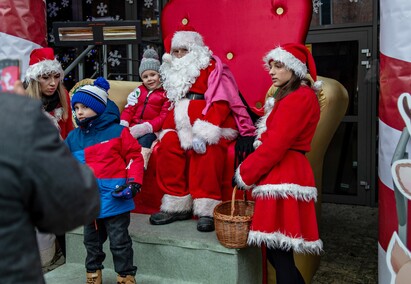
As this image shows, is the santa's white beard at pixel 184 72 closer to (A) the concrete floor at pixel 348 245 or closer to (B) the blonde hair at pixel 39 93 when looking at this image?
(B) the blonde hair at pixel 39 93

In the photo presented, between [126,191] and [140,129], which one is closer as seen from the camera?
[126,191]

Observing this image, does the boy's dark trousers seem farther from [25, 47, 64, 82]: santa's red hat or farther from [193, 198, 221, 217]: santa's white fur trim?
[25, 47, 64, 82]: santa's red hat

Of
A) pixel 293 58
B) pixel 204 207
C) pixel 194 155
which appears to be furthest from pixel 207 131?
pixel 293 58

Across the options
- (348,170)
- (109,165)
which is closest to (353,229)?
(348,170)

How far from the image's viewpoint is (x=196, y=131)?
3479 millimetres

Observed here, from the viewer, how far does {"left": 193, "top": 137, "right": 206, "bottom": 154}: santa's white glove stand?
11.2 ft

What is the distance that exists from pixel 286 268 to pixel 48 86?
2.32m

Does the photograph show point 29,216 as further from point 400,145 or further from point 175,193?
point 175,193

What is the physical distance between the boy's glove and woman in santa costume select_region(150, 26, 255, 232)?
2.34 ft

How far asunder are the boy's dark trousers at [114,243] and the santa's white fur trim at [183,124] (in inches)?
33.3

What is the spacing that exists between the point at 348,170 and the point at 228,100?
10.5ft

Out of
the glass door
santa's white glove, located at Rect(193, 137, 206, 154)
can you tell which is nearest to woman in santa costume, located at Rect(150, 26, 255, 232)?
santa's white glove, located at Rect(193, 137, 206, 154)

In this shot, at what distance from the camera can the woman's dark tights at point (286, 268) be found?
277 cm

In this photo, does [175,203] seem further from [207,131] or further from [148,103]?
[148,103]
